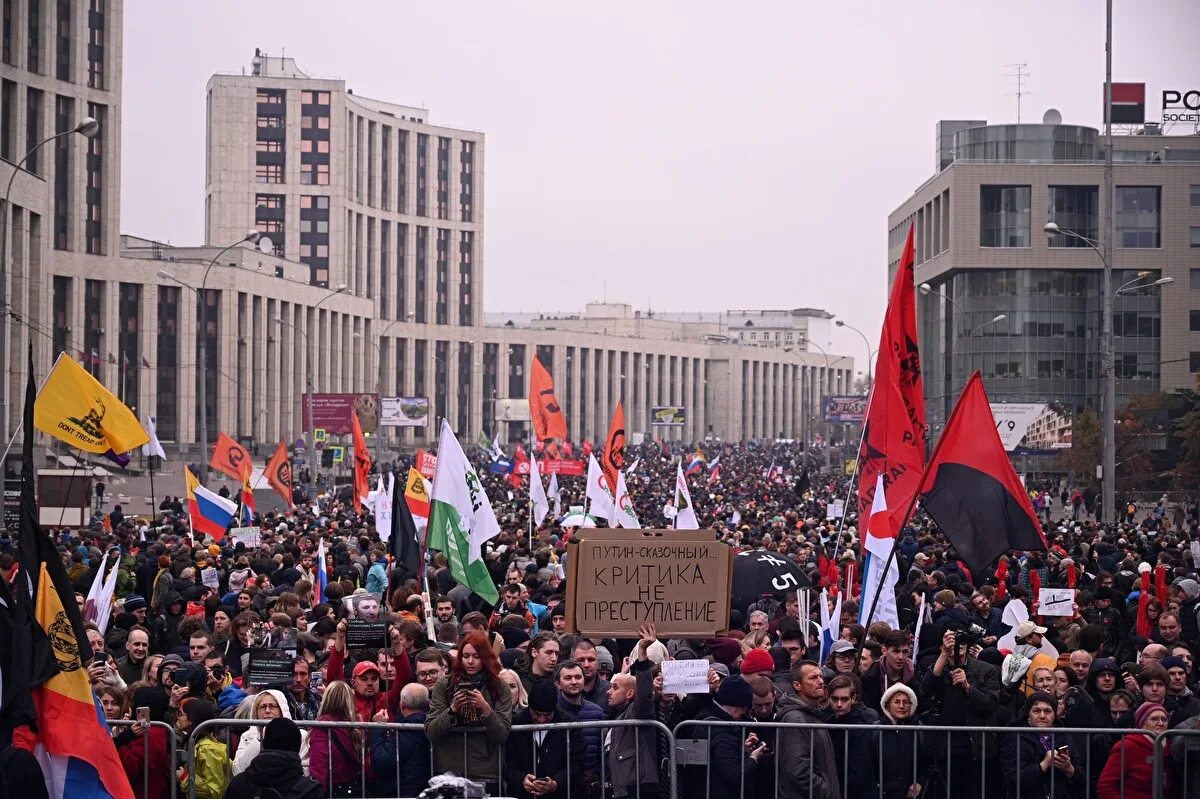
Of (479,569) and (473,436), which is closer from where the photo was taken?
(479,569)

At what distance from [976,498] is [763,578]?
3.81 m

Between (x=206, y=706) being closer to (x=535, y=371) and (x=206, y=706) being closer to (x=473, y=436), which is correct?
(x=535, y=371)

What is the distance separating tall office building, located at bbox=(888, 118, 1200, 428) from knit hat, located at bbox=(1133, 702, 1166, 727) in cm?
5579

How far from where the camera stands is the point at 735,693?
26.2ft

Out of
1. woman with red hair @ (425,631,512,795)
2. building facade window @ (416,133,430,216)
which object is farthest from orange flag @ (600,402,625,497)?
building facade window @ (416,133,430,216)

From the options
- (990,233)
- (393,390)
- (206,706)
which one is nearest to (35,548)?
(206,706)

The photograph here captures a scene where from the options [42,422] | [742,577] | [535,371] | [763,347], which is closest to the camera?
[742,577]

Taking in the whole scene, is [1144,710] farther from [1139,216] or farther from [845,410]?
[845,410]

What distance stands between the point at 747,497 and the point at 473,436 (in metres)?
80.9

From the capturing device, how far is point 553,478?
28.9m

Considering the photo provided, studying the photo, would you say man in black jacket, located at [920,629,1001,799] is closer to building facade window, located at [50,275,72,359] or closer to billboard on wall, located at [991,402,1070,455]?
billboard on wall, located at [991,402,1070,455]

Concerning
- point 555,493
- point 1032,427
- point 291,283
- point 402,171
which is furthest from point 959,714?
point 402,171

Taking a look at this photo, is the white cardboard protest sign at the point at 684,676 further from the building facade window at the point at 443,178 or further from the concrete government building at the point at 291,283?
the building facade window at the point at 443,178

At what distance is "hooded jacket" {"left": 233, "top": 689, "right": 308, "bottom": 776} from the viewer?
760cm
